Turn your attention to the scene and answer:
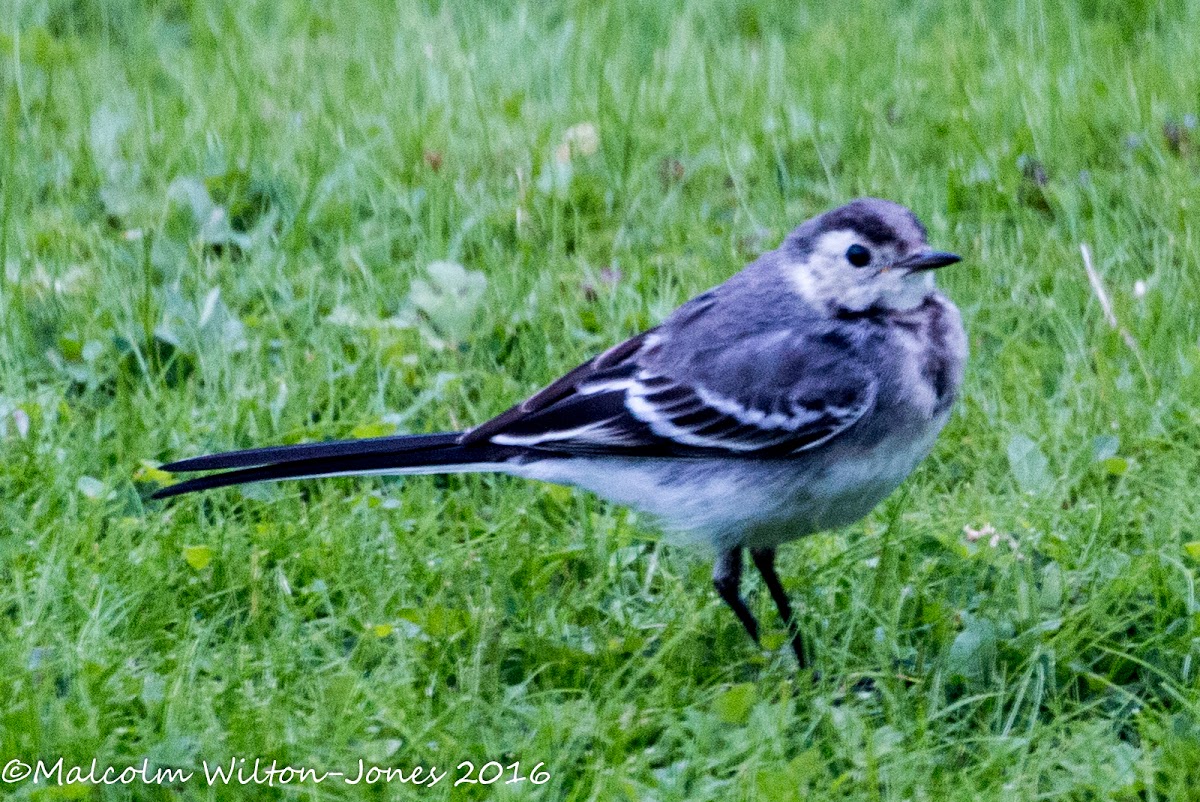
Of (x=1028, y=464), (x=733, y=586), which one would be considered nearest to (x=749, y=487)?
(x=733, y=586)

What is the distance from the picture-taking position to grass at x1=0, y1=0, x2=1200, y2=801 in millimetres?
3889

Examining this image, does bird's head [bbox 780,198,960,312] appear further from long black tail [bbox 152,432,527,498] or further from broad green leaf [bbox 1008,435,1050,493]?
long black tail [bbox 152,432,527,498]

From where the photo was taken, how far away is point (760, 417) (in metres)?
4.20

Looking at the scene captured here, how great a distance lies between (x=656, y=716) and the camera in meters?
3.99

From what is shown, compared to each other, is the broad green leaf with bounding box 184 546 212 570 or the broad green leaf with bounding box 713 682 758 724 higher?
the broad green leaf with bounding box 184 546 212 570

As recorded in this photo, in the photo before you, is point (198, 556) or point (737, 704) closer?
point (737, 704)

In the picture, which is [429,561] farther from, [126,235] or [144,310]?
[126,235]

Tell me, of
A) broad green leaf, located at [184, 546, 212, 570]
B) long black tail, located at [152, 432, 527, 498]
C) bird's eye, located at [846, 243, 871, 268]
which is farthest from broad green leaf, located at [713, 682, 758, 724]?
broad green leaf, located at [184, 546, 212, 570]

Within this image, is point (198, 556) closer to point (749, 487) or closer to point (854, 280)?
point (749, 487)

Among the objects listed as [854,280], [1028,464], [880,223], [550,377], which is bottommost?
[1028,464]

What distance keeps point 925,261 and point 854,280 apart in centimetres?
20

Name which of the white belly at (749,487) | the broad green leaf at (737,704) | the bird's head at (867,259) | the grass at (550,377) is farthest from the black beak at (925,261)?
the broad green leaf at (737,704)

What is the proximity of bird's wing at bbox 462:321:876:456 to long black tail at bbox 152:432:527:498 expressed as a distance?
11 cm

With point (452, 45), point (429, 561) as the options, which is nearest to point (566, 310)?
point (429, 561)
